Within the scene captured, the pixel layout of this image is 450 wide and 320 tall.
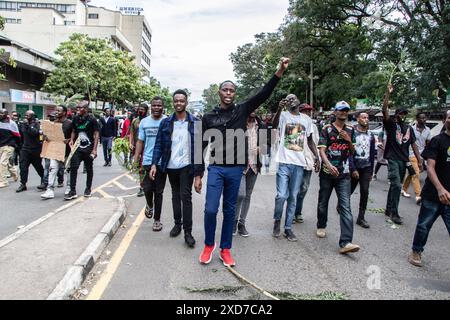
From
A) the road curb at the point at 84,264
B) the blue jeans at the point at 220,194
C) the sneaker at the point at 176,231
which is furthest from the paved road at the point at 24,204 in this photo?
the blue jeans at the point at 220,194

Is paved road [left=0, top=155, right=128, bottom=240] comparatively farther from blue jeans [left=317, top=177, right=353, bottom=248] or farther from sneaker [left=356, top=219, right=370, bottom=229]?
sneaker [left=356, top=219, right=370, bottom=229]

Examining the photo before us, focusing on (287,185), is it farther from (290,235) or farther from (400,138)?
(400,138)

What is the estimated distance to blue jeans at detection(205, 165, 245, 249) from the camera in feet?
14.8

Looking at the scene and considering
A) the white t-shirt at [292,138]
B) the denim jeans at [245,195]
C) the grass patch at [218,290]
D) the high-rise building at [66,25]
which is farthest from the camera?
the high-rise building at [66,25]

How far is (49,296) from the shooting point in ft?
11.6

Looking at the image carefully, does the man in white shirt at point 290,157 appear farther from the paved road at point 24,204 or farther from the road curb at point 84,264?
the paved road at point 24,204

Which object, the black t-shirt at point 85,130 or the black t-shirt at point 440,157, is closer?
the black t-shirt at point 440,157

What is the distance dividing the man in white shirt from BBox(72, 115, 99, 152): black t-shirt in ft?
13.2

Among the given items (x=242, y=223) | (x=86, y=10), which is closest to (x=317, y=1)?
(x=242, y=223)

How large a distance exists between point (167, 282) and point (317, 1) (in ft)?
78.2

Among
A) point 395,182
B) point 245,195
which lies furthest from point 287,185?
point 395,182

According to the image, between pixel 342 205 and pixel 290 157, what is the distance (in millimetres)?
955

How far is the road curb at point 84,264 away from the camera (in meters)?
3.67
